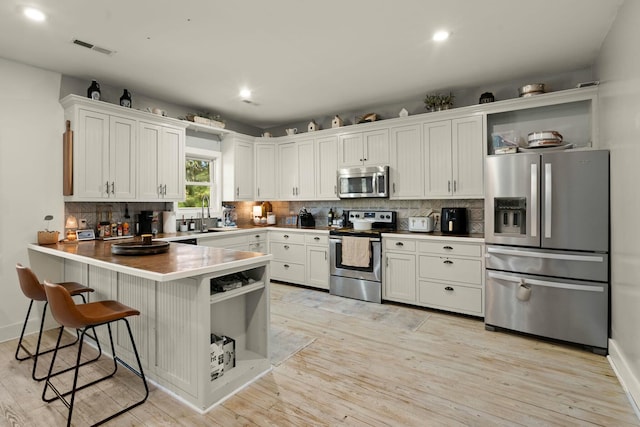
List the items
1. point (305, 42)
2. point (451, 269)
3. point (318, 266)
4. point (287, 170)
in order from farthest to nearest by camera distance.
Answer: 1. point (287, 170)
2. point (318, 266)
3. point (451, 269)
4. point (305, 42)

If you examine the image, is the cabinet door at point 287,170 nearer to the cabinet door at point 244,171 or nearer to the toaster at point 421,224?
the cabinet door at point 244,171

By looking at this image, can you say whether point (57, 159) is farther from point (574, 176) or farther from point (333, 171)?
point (574, 176)

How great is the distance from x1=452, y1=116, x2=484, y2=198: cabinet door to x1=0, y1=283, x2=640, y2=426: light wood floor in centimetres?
164

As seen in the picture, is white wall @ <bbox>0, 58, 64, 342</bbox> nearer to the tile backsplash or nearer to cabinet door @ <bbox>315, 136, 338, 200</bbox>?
the tile backsplash

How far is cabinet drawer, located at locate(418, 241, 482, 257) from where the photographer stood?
3.63 meters

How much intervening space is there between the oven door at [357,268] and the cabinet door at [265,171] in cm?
163

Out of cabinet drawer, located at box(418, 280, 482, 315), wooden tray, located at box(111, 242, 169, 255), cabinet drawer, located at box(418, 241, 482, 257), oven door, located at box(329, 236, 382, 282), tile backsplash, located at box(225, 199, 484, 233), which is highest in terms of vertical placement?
tile backsplash, located at box(225, 199, 484, 233)

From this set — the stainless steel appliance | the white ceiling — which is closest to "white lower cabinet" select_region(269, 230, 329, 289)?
the white ceiling

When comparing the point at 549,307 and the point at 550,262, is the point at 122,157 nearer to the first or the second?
the point at 550,262

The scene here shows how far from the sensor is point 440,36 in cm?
285

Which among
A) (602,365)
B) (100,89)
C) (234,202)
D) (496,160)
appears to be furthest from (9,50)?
(602,365)

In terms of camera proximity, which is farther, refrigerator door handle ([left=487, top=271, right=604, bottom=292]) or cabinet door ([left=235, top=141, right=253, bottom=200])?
cabinet door ([left=235, top=141, right=253, bottom=200])

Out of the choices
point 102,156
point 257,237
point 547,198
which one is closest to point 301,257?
point 257,237

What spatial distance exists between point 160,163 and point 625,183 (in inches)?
180
